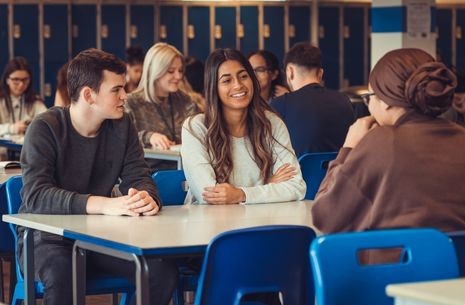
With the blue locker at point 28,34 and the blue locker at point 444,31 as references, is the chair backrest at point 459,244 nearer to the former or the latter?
the blue locker at point 28,34

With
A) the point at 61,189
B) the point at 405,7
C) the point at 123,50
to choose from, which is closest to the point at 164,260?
the point at 61,189

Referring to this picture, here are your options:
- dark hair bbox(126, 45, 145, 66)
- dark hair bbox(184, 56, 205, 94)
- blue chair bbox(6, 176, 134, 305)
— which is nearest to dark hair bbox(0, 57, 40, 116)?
dark hair bbox(126, 45, 145, 66)

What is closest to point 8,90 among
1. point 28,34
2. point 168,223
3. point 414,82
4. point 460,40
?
point 28,34

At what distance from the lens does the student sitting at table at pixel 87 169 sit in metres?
3.91

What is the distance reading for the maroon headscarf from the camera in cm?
319

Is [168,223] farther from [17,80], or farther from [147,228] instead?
[17,80]

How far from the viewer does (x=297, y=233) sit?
3.29 meters

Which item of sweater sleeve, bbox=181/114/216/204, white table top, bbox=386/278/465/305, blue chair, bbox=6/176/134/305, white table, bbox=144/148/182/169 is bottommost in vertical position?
blue chair, bbox=6/176/134/305

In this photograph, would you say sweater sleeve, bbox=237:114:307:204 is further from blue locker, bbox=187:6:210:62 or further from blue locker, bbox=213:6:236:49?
blue locker, bbox=213:6:236:49

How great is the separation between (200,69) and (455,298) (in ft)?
22.5

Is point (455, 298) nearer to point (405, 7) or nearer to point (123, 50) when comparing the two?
point (405, 7)

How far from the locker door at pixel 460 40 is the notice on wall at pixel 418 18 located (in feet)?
14.7

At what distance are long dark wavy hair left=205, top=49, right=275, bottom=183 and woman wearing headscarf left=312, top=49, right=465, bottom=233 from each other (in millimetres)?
1259

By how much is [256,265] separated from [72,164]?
1.16 meters
